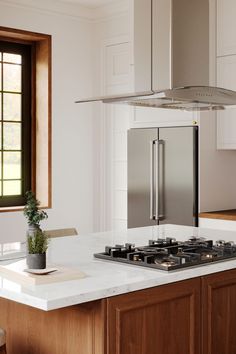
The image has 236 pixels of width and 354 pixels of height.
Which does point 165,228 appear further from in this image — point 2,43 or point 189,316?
point 2,43

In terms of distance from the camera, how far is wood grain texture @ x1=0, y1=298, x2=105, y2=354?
2.21 meters

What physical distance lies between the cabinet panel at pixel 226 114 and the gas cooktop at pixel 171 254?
211cm

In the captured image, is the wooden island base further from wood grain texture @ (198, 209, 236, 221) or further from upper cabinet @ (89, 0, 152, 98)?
upper cabinet @ (89, 0, 152, 98)

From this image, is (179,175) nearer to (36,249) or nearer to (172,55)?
(172,55)

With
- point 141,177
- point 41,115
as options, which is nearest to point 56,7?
point 41,115

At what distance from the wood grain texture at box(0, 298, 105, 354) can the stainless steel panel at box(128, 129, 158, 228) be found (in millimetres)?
2903

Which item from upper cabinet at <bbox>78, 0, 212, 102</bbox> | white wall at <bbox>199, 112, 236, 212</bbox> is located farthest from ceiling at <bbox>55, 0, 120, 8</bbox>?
upper cabinet at <bbox>78, 0, 212, 102</bbox>

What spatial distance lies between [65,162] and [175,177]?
130 centimetres

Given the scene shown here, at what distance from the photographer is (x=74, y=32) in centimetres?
601

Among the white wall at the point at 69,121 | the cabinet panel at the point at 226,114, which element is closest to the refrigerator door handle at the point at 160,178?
the cabinet panel at the point at 226,114

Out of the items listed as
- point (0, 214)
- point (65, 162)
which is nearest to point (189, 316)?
point (0, 214)

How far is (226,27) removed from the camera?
5.06 meters

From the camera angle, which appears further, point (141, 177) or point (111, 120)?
point (111, 120)

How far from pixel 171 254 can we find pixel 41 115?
3345 millimetres
